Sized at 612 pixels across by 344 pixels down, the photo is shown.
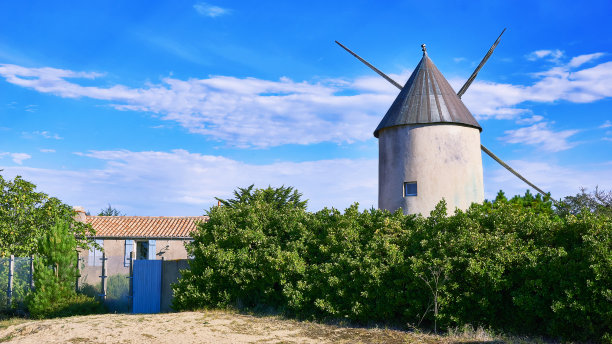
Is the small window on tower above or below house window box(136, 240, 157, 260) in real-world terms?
above

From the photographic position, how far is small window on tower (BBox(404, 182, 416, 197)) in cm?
2009

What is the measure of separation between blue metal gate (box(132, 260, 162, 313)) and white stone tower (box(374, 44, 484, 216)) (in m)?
9.19

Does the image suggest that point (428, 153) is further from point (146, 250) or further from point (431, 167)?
point (146, 250)

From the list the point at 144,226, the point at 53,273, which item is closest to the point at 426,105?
the point at 53,273

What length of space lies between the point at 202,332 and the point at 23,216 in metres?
16.1

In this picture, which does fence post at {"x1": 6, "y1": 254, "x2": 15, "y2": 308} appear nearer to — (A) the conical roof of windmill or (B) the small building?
(A) the conical roof of windmill

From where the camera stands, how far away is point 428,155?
19938 millimetres

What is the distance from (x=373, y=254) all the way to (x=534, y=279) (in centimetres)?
400

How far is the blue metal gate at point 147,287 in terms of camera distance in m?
22.1

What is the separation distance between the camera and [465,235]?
13438 mm

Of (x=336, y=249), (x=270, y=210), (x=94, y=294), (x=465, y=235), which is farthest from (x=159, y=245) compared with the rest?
(x=465, y=235)

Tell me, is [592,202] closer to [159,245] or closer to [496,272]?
[496,272]

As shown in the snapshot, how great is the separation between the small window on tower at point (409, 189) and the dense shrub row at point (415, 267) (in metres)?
4.06

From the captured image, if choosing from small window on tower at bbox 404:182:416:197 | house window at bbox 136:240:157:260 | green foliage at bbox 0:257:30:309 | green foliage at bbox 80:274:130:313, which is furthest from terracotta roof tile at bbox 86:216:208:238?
small window on tower at bbox 404:182:416:197
